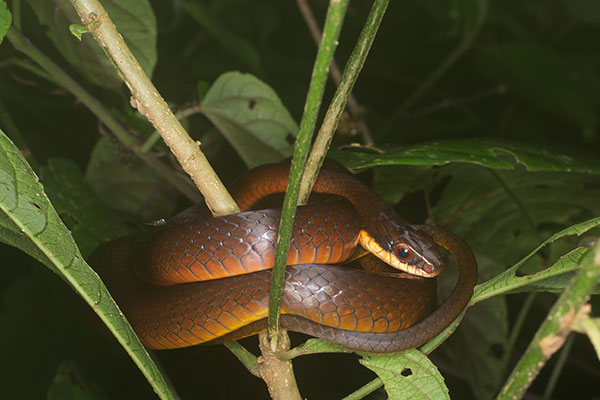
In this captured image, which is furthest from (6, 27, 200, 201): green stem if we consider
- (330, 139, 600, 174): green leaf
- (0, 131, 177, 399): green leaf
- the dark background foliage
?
(0, 131, 177, 399): green leaf

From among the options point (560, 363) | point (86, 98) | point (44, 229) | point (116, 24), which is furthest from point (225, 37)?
point (560, 363)

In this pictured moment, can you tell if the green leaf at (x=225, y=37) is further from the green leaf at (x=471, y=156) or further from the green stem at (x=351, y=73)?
the green stem at (x=351, y=73)

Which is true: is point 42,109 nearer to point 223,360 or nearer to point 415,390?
point 223,360

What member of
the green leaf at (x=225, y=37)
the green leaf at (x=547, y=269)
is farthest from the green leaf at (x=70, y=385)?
the green leaf at (x=225, y=37)

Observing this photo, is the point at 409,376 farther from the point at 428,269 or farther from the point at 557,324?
the point at 557,324

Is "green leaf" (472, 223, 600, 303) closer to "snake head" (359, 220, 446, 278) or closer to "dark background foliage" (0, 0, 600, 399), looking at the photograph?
"snake head" (359, 220, 446, 278)
